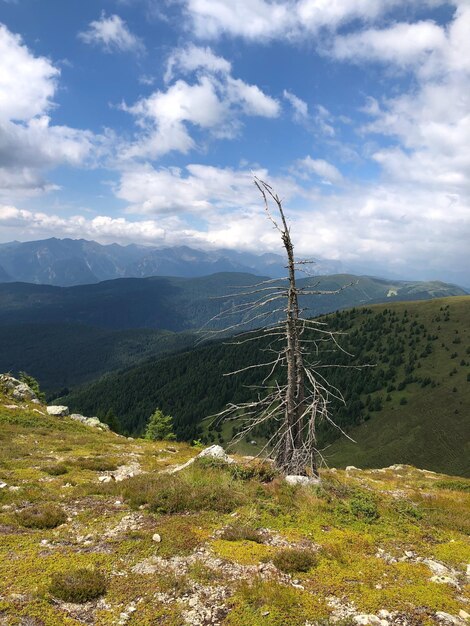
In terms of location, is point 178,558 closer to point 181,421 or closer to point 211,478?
point 211,478

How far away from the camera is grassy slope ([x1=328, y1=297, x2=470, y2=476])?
342 ft

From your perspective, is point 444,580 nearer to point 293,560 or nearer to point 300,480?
point 293,560

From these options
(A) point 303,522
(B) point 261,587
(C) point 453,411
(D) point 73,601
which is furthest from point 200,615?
(C) point 453,411

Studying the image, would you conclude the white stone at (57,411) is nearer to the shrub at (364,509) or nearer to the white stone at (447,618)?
the shrub at (364,509)

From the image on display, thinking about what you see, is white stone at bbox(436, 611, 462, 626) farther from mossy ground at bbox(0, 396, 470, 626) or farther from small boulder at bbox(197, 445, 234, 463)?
small boulder at bbox(197, 445, 234, 463)

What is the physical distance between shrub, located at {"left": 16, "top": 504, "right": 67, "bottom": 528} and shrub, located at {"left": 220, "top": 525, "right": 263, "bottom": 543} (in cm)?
536

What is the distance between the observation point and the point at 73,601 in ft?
Result: 24.6

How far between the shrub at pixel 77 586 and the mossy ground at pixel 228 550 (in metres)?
0.14

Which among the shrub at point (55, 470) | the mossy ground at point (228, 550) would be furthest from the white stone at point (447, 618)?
the shrub at point (55, 470)

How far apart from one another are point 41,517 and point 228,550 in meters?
6.12

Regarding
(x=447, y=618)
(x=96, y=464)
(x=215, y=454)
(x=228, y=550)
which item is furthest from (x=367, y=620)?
(x=96, y=464)

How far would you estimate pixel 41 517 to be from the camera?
1102cm

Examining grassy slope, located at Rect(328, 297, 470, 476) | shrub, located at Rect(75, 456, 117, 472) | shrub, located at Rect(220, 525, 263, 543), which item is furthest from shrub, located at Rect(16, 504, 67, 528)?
grassy slope, located at Rect(328, 297, 470, 476)

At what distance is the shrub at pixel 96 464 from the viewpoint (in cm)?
1844
